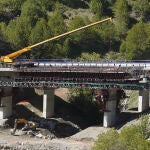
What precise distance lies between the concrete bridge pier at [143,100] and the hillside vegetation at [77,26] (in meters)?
37.7

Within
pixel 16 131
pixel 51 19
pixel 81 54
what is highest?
pixel 51 19

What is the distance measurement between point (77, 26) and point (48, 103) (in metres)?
45.9

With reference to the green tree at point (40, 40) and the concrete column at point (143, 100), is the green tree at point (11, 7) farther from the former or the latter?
the concrete column at point (143, 100)

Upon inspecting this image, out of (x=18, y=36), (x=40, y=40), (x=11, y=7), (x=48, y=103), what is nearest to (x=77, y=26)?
(x=40, y=40)

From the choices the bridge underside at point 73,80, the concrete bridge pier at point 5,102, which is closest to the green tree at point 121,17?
the bridge underside at point 73,80

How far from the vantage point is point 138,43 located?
125062mm

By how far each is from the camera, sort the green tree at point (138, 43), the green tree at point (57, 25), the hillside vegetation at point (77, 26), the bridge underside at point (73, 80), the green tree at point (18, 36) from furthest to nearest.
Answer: the green tree at point (57, 25) < the green tree at point (18, 36) < the hillside vegetation at point (77, 26) < the green tree at point (138, 43) < the bridge underside at point (73, 80)

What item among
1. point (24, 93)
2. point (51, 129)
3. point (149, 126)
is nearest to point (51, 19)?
point (24, 93)

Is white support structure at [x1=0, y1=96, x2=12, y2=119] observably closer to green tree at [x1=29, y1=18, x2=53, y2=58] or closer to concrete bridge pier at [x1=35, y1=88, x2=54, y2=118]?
concrete bridge pier at [x1=35, y1=88, x2=54, y2=118]

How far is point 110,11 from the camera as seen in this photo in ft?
514

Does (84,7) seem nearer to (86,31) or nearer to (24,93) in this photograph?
(86,31)

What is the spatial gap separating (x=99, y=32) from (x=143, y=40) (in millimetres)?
Result: 15870

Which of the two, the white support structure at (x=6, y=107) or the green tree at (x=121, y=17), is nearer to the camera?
the white support structure at (x=6, y=107)

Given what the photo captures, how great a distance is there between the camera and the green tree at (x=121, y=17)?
472ft
